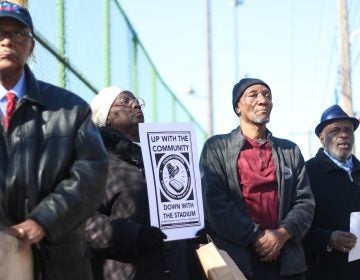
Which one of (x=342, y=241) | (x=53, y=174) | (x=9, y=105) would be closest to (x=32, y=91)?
(x=9, y=105)

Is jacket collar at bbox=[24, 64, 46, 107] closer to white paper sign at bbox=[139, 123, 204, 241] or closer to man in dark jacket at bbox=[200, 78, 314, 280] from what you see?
white paper sign at bbox=[139, 123, 204, 241]

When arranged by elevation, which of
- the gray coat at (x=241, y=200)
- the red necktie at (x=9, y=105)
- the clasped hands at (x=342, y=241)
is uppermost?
the red necktie at (x=9, y=105)

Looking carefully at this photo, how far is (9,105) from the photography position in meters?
2.45

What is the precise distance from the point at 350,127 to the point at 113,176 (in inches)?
91.0

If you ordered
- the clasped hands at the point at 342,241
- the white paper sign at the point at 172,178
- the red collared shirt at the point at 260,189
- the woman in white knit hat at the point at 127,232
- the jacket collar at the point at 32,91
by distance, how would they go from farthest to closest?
1. the clasped hands at the point at 342,241
2. the red collared shirt at the point at 260,189
3. the white paper sign at the point at 172,178
4. the woman in white knit hat at the point at 127,232
5. the jacket collar at the point at 32,91

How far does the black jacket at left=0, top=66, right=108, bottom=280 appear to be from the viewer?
233cm

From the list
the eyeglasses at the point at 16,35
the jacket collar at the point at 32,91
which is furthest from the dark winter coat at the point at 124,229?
the eyeglasses at the point at 16,35

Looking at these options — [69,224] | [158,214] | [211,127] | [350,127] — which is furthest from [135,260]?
[211,127]

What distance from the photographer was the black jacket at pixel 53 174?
2.33m

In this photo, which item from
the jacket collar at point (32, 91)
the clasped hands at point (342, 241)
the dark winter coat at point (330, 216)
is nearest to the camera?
the jacket collar at point (32, 91)

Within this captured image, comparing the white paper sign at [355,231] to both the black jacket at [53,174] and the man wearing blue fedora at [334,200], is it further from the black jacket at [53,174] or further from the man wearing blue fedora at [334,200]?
the black jacket at [53,174]

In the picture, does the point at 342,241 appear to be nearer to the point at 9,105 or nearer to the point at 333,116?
the point at 333,116

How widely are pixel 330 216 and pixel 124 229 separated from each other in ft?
6.47

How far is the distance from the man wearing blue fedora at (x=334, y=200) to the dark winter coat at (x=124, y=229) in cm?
140
